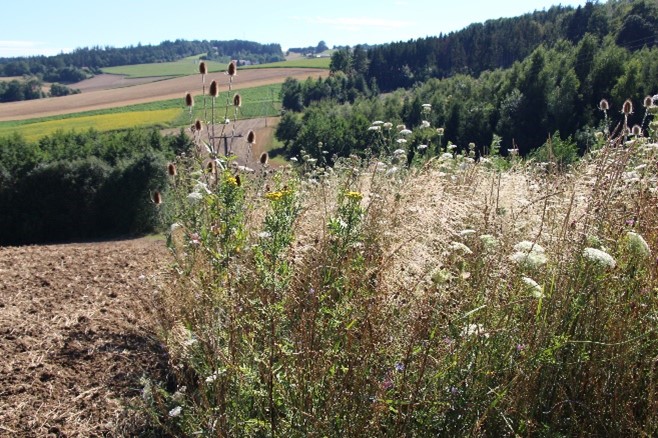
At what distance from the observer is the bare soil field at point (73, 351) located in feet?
10.2

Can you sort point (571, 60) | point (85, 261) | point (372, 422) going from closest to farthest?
point (372, 422), point (85, 261), point (571, 60)

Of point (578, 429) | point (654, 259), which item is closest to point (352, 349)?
point (578, 429)

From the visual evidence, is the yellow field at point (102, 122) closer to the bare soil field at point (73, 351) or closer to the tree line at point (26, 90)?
the tree line at point (26, 90)

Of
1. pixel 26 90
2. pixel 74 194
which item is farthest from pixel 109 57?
pixel 74 194

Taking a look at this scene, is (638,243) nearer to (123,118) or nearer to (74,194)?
(74,194)

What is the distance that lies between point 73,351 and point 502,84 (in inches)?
1561

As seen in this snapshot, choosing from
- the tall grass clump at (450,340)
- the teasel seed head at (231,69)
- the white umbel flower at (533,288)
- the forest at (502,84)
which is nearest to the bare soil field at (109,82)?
the forest at (502,84)

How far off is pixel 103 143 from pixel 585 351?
640 inches

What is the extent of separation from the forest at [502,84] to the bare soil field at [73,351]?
5.04 metres

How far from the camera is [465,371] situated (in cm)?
192

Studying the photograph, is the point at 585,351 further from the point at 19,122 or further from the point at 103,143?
the point at 19,122

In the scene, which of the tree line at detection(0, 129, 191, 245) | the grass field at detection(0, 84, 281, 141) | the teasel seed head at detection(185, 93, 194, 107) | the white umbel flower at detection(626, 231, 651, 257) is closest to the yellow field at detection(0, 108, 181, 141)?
the grass field at detection(0, 84, 281, 141)

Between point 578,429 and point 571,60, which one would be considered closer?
point 578,429

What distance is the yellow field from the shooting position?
4144 centimetres
